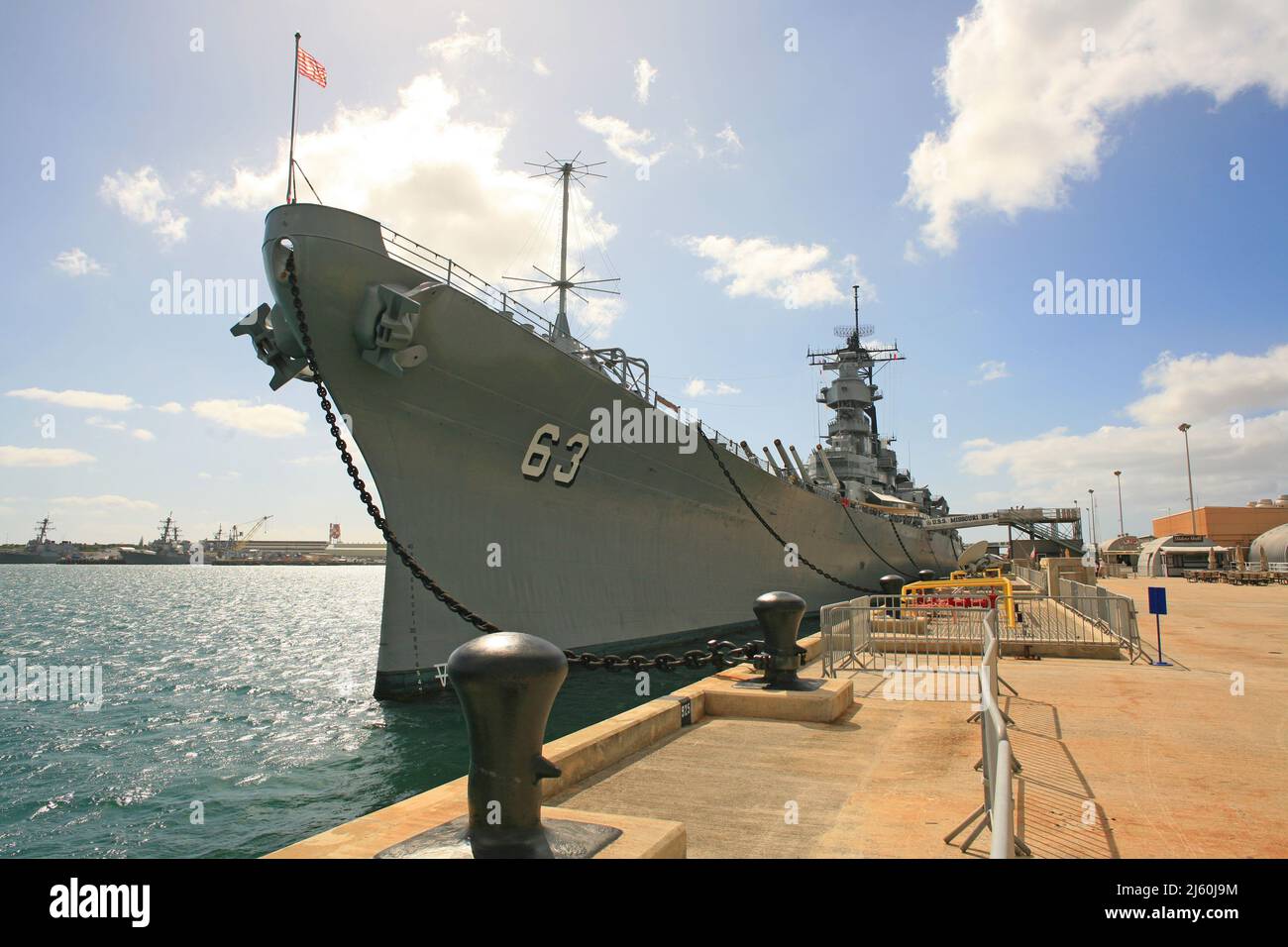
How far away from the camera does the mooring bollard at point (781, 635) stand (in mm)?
5793

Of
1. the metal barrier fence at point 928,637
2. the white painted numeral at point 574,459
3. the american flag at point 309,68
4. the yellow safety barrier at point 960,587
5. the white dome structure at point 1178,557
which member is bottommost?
the white dome structure at point 1178,557

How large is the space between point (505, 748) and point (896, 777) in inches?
107

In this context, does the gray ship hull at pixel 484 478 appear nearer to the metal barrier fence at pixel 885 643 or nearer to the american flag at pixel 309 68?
the american flag at pixel 309 68

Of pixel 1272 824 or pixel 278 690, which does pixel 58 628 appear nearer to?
pixel 278 690

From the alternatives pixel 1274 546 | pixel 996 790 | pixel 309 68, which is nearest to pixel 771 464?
pixel 309 68

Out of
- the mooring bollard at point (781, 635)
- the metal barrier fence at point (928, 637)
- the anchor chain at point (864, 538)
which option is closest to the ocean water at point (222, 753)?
the metal barrier fence at point (928, 637)

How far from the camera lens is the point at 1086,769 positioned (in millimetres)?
4453

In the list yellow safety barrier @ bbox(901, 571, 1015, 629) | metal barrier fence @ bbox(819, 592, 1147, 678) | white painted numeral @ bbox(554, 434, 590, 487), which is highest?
white painted numeral @ bbox(554, 434, 590, 487)

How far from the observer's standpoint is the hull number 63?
465 inches

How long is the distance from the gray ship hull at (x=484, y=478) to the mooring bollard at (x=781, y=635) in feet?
20.2

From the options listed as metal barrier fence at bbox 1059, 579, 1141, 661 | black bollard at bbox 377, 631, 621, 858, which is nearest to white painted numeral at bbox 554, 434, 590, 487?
metal barrier fence at bbox 1059, 579, 1141, 661

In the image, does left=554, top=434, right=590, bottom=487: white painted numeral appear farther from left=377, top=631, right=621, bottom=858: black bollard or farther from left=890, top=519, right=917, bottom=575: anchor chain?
left=890, top=519, right=917, bottom=575: anchor chain

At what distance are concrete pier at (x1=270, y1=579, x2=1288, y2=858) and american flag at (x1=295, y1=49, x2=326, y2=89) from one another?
8.78 m
